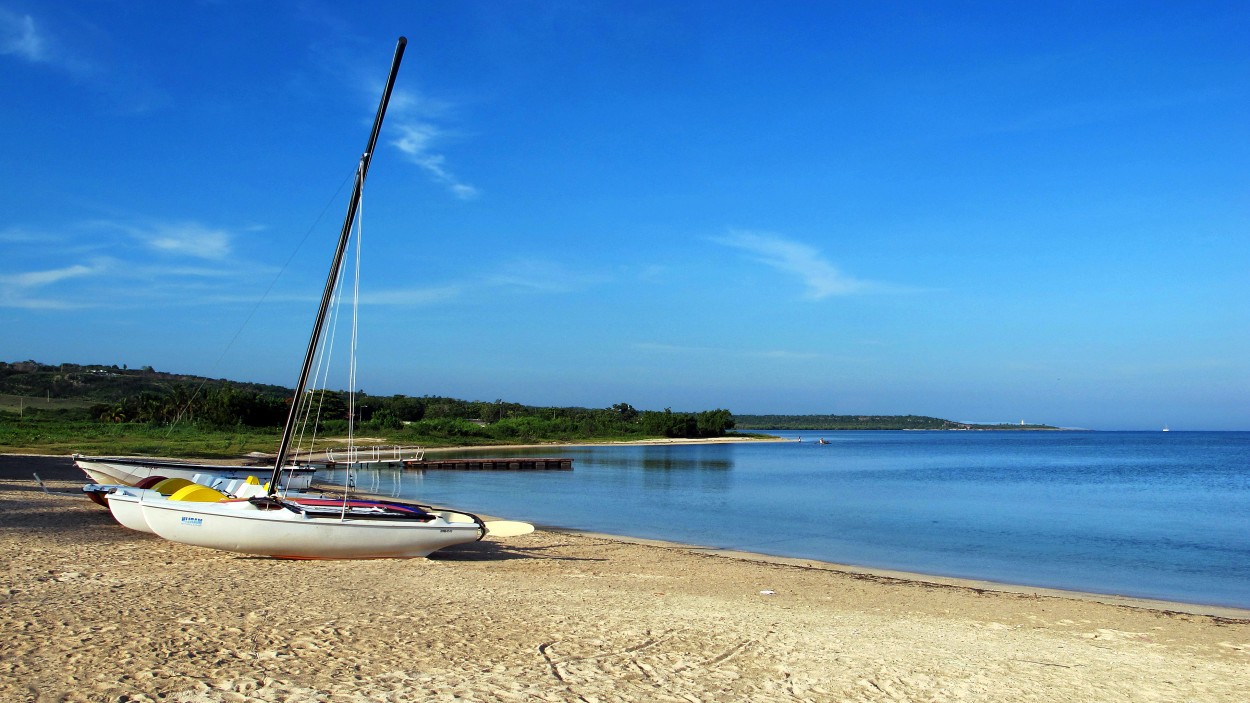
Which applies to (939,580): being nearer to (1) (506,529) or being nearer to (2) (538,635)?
(1) (506,529)

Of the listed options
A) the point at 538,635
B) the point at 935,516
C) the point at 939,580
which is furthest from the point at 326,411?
the point at 538,635

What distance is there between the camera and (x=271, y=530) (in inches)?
528

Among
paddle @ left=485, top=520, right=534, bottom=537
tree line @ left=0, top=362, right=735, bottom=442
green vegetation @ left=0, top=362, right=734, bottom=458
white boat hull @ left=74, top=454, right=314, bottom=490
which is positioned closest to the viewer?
paddle @ left=485, top=520, right=534, bottom=537

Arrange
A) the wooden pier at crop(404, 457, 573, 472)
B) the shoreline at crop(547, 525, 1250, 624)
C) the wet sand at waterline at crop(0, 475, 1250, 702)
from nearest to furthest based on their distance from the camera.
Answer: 1. the wet sand at waterline at crop(0, 475, 1250, 702)
2. the shoreline at crop(547, 525, 1250, 624)
3. the wooden pier at crop(404, 457, 573, 472)

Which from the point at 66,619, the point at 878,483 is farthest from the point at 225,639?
the point at 878,483

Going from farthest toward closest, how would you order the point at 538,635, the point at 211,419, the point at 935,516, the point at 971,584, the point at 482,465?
the point at 211,419, the point at 482,465, the point at 935,516, the point at 971,584, the point at 538,635

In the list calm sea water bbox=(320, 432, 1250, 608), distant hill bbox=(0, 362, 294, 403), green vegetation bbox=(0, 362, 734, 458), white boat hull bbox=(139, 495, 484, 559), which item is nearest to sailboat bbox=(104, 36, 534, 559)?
white boat hull bbox=(139, 495, 484, 559)

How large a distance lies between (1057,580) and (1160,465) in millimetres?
63497

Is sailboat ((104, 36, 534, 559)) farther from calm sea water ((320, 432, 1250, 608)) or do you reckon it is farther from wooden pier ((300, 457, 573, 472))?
wooden pier ((300, 457, 573, 472))

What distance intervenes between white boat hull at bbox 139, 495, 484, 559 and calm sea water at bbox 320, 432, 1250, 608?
9.89 meters

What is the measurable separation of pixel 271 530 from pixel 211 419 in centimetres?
6030

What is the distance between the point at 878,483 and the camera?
47688 mm

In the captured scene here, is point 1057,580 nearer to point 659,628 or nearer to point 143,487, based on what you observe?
point 659,628

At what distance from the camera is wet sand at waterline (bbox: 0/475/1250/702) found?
23.6ft
